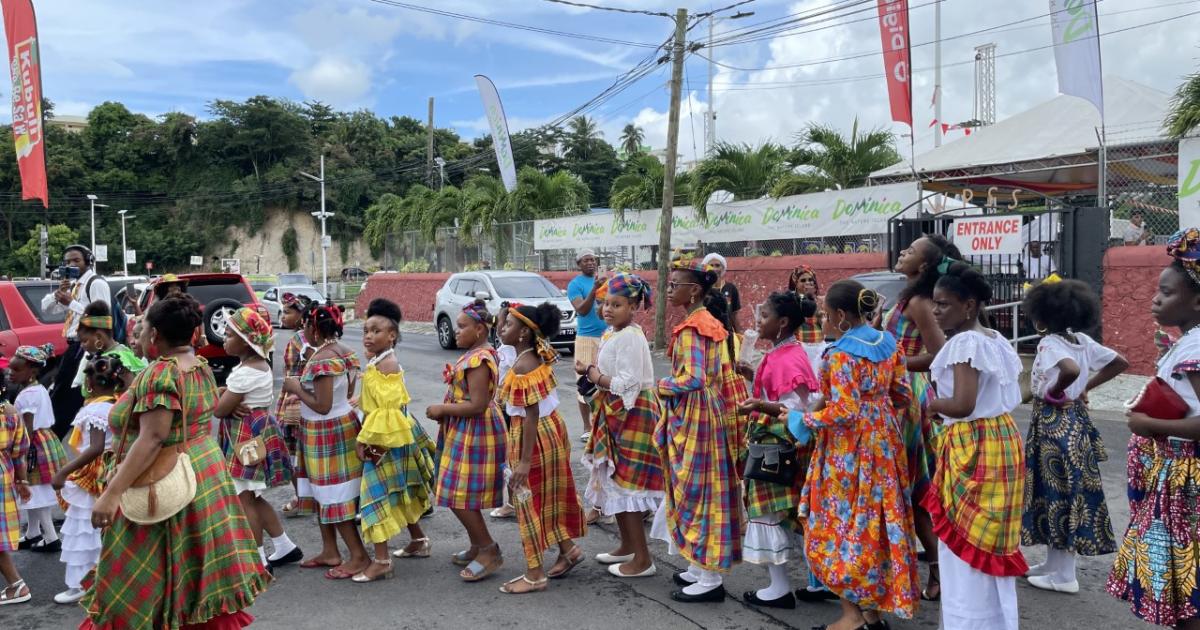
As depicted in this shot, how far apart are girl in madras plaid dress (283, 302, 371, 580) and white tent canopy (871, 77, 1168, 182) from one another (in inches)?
476

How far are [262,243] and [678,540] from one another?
69.0 m

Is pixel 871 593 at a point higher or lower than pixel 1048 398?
lower

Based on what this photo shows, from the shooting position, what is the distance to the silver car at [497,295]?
16.3 metres

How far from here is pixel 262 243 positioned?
67500 mm

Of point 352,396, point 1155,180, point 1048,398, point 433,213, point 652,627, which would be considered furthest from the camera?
point 433,213

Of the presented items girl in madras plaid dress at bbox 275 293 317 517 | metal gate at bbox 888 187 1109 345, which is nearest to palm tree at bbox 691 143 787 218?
metal gate at bbox 888 187 1109 345

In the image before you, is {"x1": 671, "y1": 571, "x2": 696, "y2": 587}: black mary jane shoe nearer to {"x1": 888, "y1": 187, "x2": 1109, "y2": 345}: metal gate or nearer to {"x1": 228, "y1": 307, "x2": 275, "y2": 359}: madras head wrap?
{"x1": 228, "y1": 307, "x2": 275, "y2": 359}: madras head wrap

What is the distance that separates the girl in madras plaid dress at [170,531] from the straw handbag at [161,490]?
0.12 ft

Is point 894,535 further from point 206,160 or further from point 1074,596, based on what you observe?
point 206,160

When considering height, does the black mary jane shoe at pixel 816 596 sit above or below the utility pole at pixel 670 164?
below

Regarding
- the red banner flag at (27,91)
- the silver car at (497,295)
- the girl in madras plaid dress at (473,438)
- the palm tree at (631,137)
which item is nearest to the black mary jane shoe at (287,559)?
the girl in madras plaid dress at (473,438)

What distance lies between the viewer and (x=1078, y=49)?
1228cm

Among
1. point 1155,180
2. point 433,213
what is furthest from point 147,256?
point 1155,180

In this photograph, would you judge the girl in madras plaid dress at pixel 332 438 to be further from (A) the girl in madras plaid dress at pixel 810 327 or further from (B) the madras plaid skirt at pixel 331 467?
(A) the girl in madras plaid dress at pixel 810 327
